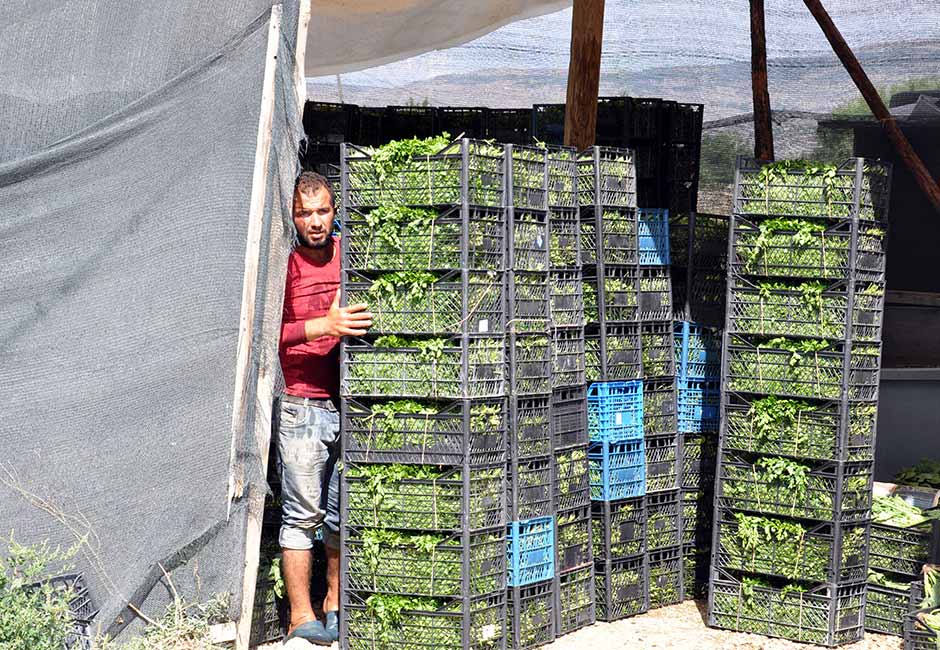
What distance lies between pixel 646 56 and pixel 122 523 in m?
8.60

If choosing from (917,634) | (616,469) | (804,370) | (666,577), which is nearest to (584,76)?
(804,370)

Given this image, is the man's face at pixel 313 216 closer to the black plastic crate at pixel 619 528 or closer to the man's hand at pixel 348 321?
the man's hand at pixel 348 321

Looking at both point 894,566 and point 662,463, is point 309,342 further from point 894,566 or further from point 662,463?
point 894,566

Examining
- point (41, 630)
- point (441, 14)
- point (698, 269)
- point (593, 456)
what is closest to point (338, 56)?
point (441, 14)

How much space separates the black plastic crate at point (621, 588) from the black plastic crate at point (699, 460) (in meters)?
0.61

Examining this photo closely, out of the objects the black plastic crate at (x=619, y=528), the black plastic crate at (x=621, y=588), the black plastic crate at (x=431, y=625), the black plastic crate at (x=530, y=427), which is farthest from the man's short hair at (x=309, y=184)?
the black plastic crate at (x=621, y=588)

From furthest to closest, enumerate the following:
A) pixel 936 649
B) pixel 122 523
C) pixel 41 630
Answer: pixel 936 649 → pixel 122 523 → pixel 41 630

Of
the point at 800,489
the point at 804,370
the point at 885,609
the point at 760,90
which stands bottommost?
the point at 885,609

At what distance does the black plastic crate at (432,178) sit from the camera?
5.36 meters

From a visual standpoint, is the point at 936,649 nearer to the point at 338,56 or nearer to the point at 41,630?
the point at 41,630

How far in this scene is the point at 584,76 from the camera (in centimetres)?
741

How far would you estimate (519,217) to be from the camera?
5684mm

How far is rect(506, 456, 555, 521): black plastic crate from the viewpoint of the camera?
5.74 metres

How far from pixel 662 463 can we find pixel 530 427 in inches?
44.2
